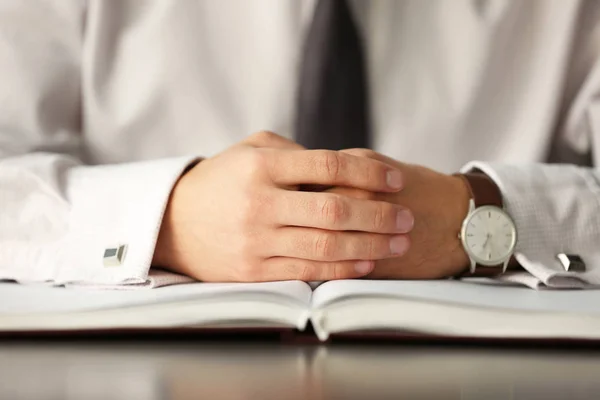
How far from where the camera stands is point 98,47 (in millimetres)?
1014

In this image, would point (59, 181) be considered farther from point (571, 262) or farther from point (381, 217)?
point (571, 262)

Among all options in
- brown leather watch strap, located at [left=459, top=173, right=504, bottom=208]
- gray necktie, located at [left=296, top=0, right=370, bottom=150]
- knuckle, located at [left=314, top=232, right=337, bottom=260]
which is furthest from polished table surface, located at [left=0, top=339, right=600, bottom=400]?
gray necktie, located at [left=296, top=0, right=370, bottom=150]

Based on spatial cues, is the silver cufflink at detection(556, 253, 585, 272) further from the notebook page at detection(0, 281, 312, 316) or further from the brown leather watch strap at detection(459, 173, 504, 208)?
the notebook page at detection(0, 281, 312, 316)

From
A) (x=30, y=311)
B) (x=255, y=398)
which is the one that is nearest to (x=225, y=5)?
(x=30, y=311)

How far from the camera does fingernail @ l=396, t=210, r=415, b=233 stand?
2.18 feet

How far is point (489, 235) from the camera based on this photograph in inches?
28.1

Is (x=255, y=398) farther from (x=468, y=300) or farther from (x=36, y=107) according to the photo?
(x=36, y=107)

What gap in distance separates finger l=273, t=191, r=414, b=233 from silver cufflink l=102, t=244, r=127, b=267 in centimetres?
17

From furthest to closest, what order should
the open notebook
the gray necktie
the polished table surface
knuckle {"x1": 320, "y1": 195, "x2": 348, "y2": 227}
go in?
the gray necktie
knuckle {"x1": 320, "y1": 195, "x2": 348, "y2": 227}
the open notebook
the polished table surface

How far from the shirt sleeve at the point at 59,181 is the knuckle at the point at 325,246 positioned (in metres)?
0.16

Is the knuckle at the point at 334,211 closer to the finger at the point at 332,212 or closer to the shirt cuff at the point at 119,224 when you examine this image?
the finger at the point at 332,212

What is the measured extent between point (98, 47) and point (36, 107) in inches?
5.2

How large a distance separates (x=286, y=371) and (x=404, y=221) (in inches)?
10.9

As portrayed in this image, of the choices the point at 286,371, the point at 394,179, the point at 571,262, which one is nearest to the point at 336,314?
the point at 286,371
